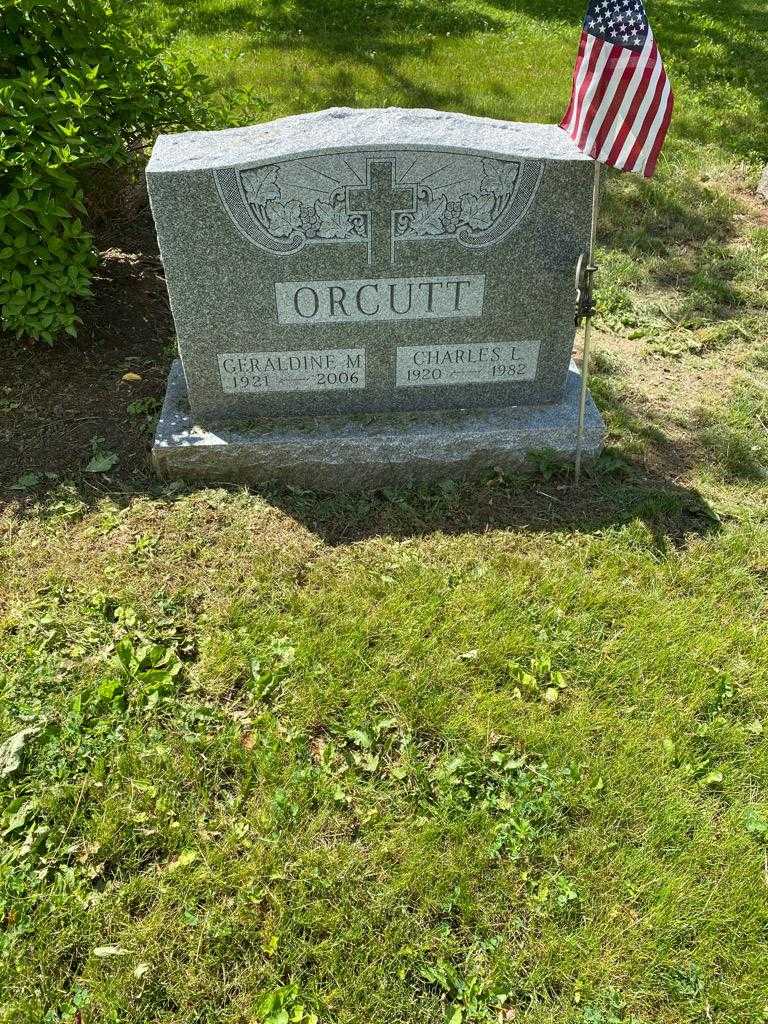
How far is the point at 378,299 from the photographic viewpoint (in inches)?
146

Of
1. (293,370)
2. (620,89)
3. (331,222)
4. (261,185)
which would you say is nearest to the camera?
(620,89)

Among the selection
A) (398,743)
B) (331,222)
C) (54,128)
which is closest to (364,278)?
(331,222)

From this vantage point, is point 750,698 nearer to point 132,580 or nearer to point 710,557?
point 710,557

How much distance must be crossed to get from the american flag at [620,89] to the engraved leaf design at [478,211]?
1.46ft

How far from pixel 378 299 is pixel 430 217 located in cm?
42

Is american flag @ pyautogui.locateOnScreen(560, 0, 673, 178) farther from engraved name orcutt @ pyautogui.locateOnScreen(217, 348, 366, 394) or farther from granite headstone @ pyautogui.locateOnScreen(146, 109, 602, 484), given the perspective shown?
engraved name orcutt @ pyautogui.locateOnScreen(217, 348, 366, 394)

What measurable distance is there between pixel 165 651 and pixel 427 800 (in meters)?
1.16

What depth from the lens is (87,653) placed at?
3.16m

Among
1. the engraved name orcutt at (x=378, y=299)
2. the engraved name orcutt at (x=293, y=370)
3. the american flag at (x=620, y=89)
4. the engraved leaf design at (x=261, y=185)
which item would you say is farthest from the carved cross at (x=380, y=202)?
the american flag at (x=620, y=89)

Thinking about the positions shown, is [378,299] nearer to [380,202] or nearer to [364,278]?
[364,278]

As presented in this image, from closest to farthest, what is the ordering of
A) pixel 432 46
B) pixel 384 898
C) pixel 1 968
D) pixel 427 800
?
pixel 1 968, pixel 384 898, pixel 427 800, pixel 432 46

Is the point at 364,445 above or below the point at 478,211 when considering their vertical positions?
below

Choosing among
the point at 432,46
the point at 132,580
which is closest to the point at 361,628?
the point at 132,580

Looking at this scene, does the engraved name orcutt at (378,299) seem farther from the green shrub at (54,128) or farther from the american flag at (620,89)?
the green shrub at (54,128)
